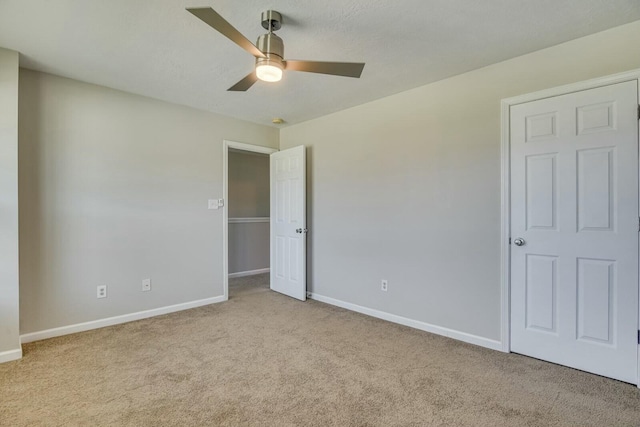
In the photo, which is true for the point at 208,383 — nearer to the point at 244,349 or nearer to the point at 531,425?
the point at 244,349

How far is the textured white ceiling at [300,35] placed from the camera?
1.85 meters

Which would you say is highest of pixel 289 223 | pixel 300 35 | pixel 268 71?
pixel 300 35

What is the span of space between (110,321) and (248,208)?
312cm

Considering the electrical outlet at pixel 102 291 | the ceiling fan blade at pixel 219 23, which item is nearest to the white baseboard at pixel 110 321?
the electrical outlet at pixel 102 291

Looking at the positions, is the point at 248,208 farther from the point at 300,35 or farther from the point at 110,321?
the point at 300,35

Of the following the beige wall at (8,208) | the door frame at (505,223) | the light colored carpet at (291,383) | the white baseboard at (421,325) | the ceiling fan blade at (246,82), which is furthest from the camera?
the white baseboard at (421,325)

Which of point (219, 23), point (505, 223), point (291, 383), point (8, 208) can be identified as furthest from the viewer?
point (505, 223)

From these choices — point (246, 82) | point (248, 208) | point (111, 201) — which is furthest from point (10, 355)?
point (248, 208)

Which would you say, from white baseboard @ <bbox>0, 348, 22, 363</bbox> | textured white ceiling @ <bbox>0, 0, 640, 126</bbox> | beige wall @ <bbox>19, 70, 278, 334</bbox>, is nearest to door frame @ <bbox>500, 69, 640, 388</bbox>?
textured white ceiling @ <bbox>0, 0, 640, 126</bbox>

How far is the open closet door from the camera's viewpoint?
4.00 m

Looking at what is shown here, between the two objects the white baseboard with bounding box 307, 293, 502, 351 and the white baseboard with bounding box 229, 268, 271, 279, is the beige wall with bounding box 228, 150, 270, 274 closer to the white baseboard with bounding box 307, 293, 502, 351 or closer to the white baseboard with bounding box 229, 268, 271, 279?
the white baseboard with bounding box 229, 268, 271, 279

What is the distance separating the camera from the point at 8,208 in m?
2.36

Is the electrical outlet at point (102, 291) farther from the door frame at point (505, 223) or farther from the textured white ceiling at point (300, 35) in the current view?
the door frame at point (505, 223)

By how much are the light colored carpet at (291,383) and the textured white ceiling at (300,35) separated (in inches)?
93.4
